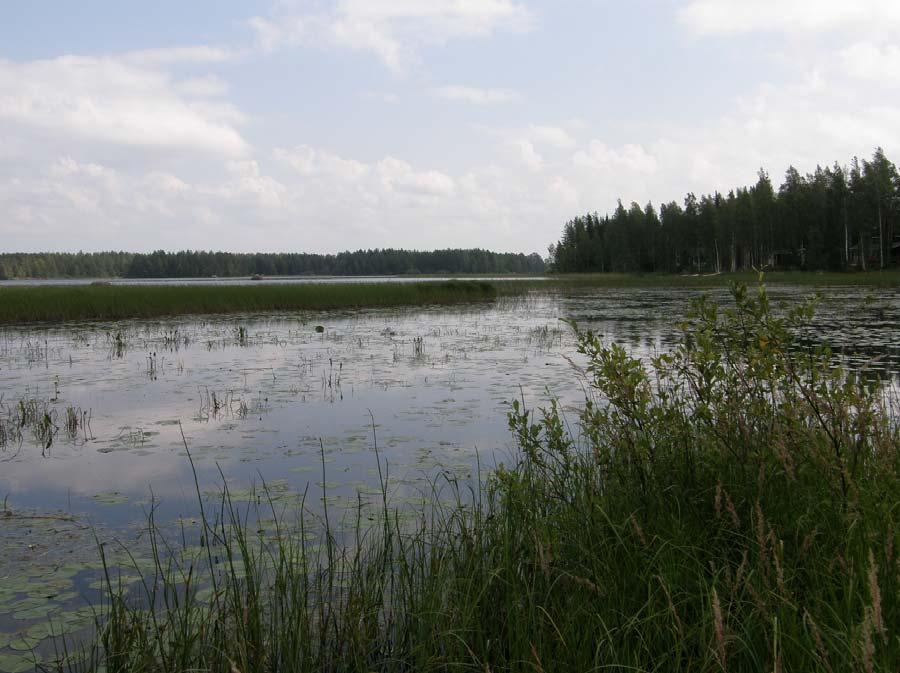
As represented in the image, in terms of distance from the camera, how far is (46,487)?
6043 millimetres

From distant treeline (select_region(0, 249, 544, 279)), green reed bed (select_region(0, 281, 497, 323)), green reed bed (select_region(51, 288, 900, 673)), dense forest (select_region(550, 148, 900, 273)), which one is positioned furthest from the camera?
distant treeline (select_region(0, 249, 544, 279))

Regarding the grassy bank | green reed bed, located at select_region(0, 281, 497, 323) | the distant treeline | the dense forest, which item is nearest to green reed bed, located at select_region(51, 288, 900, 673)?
the grassy bank

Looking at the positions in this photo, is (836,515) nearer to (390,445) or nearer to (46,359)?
(390,445)

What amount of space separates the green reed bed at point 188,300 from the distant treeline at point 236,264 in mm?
139623

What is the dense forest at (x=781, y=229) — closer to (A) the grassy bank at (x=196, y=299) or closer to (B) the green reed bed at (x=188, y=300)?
(A) the grassy bank at (x=196, y=299)

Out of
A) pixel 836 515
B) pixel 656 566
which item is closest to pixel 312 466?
pixel 656 566

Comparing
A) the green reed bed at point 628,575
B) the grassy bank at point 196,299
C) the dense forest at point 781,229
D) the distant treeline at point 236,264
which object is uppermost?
the distant treeline at point 236,264

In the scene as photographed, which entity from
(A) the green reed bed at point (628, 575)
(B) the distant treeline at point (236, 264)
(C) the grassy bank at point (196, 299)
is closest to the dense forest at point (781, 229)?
(C) the grassy bank at point (196, 299)

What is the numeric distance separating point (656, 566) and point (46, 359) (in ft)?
47.0

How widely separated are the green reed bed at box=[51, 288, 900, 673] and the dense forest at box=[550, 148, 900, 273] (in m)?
58.6

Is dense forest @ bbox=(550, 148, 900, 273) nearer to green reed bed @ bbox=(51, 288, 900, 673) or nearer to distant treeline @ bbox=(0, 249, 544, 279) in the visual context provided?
green reed bed @ bbox=(51, 288, 900, 673)

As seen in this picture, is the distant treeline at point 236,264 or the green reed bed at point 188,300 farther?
the distant treeline at point 236,264

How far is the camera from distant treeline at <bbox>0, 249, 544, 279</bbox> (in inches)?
6339

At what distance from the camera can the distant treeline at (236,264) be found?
528ft
